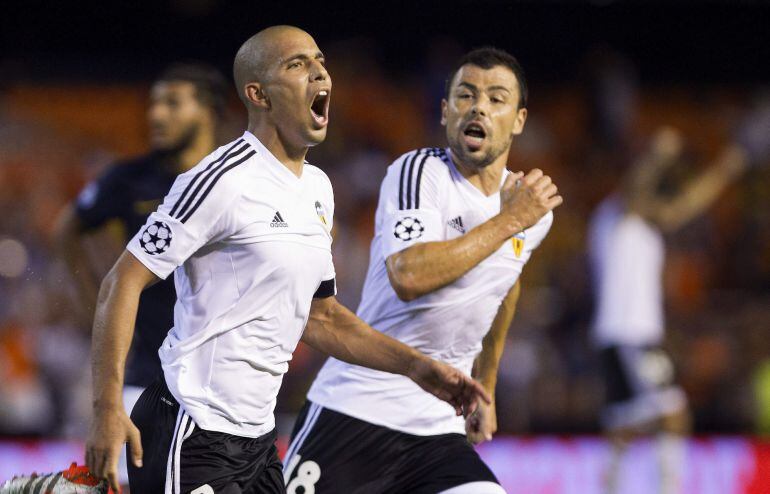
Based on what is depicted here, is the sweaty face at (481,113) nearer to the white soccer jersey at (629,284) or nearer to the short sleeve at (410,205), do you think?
the short sleeve at (410,205)

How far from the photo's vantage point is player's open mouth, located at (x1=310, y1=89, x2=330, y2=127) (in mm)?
3982

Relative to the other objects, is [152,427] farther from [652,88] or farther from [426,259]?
[652,88]

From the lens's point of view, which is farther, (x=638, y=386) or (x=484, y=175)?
(x=638, y=386)

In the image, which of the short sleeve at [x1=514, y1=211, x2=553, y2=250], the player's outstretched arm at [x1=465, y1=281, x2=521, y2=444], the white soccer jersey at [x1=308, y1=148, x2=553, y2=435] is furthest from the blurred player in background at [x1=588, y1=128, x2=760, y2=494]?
the white soccer jersey at [x1=308, y1=148, x2=553, y2=435]

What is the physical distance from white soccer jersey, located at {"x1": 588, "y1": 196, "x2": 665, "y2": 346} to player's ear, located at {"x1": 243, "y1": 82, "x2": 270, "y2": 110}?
5.55 metres

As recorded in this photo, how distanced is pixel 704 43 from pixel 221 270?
561 inches

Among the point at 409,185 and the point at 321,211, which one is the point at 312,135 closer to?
the point at 321,211

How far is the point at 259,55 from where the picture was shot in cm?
402

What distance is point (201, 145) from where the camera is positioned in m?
5.73

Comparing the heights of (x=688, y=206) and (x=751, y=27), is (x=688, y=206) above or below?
below

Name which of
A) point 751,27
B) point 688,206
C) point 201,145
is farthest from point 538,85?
point 201,145

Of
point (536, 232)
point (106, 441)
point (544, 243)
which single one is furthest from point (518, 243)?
point (544, 243)

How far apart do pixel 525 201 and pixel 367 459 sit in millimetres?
1267

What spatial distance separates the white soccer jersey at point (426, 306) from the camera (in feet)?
15.9
